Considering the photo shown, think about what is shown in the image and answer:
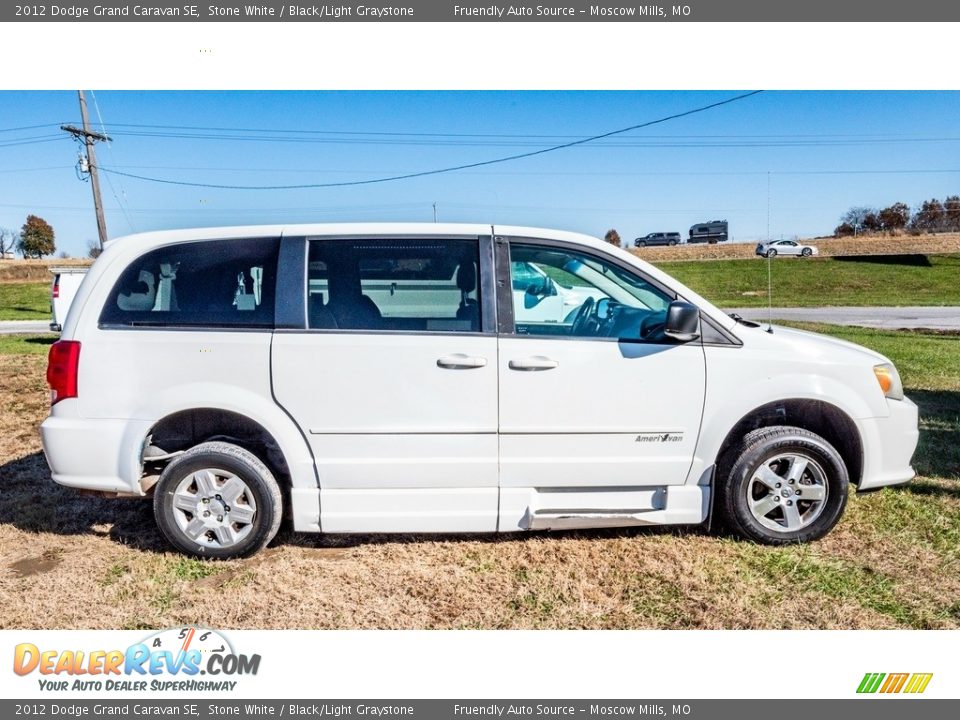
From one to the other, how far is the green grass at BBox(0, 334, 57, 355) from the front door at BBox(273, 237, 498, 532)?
11768 millimetres

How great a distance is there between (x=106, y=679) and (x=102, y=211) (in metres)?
25.5

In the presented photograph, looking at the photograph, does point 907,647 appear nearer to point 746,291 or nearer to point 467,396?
point 467,396

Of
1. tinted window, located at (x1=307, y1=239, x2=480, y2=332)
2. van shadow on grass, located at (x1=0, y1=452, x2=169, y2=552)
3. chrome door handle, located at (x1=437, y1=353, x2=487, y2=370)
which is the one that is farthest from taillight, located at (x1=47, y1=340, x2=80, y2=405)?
chrome door handle, located at (x1=437, y1=353, x2=487, y2=370)

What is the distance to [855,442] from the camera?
3988mm

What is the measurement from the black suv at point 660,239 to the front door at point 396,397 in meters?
53.3

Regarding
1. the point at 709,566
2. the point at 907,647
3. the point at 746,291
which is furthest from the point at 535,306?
the point at 746,291

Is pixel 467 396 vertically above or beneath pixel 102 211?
beneath

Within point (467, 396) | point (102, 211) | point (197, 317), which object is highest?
point (102, 211)

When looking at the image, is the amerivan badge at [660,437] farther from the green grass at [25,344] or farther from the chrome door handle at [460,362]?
the green grass at [25,344]

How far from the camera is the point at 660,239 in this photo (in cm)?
5534

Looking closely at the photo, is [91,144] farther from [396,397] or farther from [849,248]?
[849,248]

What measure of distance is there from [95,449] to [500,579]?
7.66 ft

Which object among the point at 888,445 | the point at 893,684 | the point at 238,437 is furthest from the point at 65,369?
the point at 888,445

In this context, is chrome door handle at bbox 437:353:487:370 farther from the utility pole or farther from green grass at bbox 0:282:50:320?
green grass at bbox 0:282:50:320
